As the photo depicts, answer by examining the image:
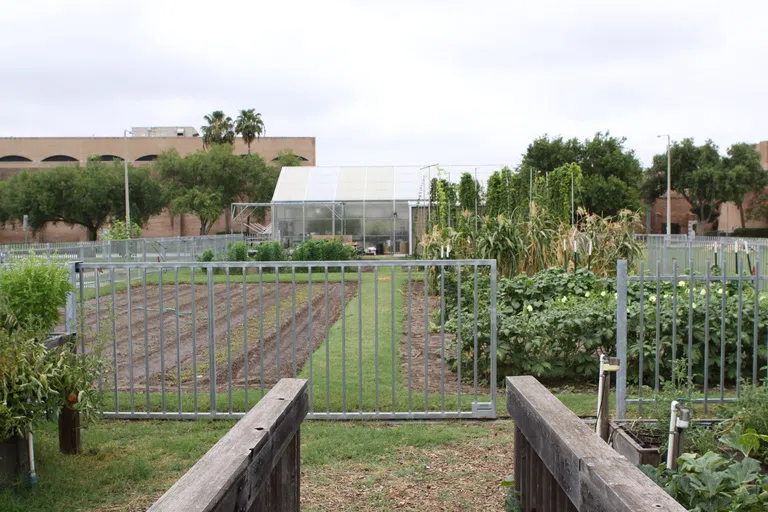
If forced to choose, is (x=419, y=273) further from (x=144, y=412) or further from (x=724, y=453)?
(x=724, y=453)

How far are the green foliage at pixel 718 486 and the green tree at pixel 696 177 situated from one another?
57.2m

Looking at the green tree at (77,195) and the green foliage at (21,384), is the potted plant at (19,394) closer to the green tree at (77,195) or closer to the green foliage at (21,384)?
the green foliage at (21,384)

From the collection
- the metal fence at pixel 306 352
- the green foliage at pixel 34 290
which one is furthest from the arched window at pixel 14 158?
the green foliage at pixel 34 290

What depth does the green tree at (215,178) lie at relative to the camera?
51062 mm

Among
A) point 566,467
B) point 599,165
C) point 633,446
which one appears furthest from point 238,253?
point 599,165

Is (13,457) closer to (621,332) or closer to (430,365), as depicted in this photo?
(621,332)

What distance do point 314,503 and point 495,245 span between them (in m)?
11.3

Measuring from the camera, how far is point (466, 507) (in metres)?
4.87

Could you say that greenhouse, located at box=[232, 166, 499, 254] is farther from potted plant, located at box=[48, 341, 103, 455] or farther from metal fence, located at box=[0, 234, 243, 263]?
potted plant, located at box=[48, 341, 103, 455]

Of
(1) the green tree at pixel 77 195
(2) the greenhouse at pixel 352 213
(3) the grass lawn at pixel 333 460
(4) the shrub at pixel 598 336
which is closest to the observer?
(3) the grass lawn at pixel 333 460

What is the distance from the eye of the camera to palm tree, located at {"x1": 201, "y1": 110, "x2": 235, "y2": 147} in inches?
2608

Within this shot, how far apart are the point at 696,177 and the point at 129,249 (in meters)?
44.0

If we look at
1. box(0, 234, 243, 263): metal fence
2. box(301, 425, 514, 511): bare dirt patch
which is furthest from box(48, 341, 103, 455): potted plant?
box(0, 234, 243, 263): metal fence

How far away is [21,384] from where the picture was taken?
501cm
